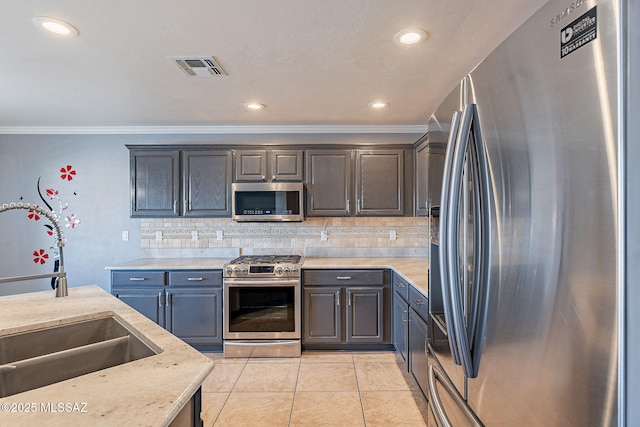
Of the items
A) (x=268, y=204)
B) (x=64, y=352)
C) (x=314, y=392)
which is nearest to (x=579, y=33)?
(x=64, y=352)

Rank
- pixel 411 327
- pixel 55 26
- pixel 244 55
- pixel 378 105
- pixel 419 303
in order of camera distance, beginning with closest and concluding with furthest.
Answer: pixel 55 26, pixel 244 55, pixel 419 303, pixel 411 327, pixel 378 105

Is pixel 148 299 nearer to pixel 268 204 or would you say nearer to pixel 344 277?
pixel 268 204

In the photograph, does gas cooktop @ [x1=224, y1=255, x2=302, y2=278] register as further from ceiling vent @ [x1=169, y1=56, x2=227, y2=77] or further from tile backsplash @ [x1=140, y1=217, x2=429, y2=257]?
ceiling vent @ [x1=169, y1=56, x2=227, y2=77]

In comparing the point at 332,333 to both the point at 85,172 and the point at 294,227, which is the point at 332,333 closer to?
the point at 294,227

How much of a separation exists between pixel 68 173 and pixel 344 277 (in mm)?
3392

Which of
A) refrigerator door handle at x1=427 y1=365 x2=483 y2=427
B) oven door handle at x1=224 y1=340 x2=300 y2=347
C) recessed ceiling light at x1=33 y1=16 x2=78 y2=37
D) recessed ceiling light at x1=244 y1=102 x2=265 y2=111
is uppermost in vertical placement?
recessed ceiling light at x1=244 y1=102 x2=265 y2=111

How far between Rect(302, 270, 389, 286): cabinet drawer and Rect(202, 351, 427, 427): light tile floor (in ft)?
2.33

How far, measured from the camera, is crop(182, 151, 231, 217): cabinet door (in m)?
3.50

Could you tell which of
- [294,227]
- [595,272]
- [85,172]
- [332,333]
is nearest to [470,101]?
[595,272]

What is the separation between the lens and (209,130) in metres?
3.81

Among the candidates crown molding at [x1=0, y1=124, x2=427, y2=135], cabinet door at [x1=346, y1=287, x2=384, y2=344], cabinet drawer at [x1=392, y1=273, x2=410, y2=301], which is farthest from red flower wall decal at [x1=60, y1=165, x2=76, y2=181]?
cabinet drawer at [x1=392, y1=273, x2=410, y2=301]

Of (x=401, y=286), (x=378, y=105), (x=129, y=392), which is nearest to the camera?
(x=129, y=392)

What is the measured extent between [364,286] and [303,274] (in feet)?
2.02

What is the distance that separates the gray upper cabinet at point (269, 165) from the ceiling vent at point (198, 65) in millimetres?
1209
